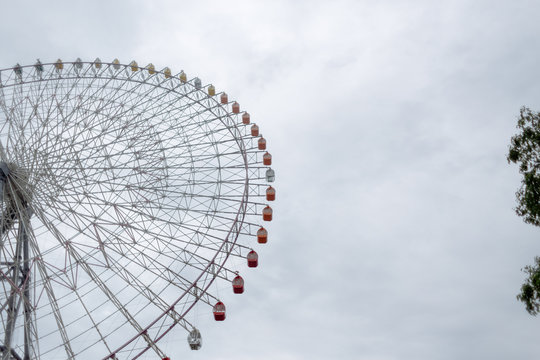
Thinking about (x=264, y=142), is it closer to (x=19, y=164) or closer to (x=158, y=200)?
(x=158, y=200)

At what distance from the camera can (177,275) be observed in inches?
846

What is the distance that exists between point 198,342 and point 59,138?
1188 centimetres

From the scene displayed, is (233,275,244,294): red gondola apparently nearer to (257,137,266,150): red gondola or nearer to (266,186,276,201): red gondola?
(266,186,276,201): red gondola

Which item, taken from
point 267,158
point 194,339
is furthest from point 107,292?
point 267,158

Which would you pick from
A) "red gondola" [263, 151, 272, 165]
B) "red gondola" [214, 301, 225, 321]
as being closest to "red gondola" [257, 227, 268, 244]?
"red gondola" [214, 301, 225, 321]

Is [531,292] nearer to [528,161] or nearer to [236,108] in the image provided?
[528,161]

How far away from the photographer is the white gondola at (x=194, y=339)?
20727 millimetres

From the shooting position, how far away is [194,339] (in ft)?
68.1

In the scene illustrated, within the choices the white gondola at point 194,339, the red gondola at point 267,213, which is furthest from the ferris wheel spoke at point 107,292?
the red gondola at point 267,213

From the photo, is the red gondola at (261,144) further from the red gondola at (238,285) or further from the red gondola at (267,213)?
the red gondola at (238,285)

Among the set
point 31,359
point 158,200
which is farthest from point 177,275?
point 31,359

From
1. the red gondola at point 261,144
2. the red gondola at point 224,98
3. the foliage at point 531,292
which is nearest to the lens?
the foliage at point 531,292

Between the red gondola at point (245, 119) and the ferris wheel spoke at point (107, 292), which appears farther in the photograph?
the red gondola at point (245, 119)

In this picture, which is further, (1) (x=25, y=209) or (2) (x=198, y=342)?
(1) (x=25, y=209)
